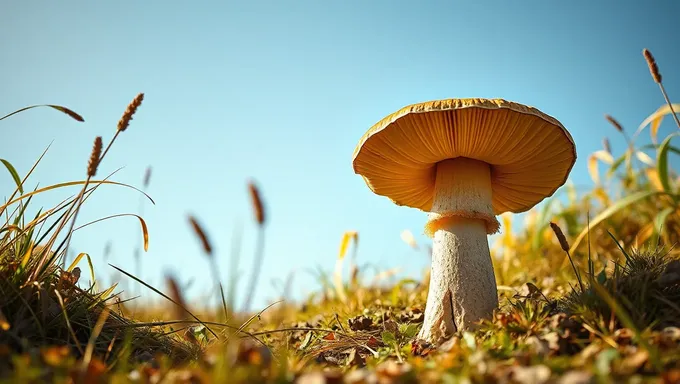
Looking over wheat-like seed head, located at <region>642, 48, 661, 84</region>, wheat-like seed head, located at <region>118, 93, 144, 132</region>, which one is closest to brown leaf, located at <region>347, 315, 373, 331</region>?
wheat-like seed head, located at <region>118, 93, 144, 132</region>

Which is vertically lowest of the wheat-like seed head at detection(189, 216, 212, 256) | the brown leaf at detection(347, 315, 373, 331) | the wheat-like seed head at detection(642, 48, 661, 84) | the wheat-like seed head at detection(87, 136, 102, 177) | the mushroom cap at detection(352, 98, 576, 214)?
the brown leaf at detection(347, 315, 373, 331)

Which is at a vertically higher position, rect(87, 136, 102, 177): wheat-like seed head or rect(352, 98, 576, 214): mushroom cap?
rect(352, 98, 576, 214): mushroom cap

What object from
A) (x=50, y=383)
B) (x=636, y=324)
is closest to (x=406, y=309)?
(x=636, y=324)

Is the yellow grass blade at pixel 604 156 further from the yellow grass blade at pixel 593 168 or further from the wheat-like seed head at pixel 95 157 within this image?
the wheat-like seed head at pixel 95 157

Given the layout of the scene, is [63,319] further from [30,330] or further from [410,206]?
[410,206]

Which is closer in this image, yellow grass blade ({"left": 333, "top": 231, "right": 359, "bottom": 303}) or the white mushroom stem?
the white mushroom stem

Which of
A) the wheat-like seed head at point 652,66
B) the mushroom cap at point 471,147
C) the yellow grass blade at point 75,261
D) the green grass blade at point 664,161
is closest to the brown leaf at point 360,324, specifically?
the mushroom cap at point 471,147

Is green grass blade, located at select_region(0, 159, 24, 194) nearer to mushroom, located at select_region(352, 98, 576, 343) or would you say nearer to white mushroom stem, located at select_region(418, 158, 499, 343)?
mushroom, located at select_region(352, 98, 576, 343)
